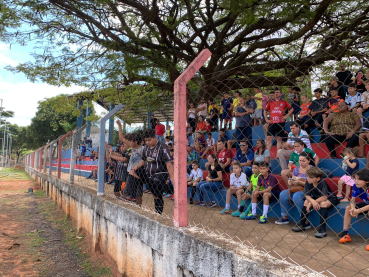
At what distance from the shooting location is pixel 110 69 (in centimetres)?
798

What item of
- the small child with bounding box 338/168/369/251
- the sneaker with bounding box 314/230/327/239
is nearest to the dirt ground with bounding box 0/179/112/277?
the sneaker with bounding box 314/230/327/239

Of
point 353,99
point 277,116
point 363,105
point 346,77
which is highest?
point 346,77

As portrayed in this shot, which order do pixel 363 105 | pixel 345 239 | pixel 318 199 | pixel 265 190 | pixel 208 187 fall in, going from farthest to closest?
1. pixel 208 187
2. pixel 363 105
3. pixel 265 190
4. pixel 318 199
5. pixel 345 239

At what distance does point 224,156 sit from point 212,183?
2.35 ft

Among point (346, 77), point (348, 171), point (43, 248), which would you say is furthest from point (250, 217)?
point (43, 248)

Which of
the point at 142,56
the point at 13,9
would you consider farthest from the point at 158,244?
the point at 13,9

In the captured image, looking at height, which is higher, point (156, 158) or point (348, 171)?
point (156, 158)

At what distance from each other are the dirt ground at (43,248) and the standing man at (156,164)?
47.6 inches

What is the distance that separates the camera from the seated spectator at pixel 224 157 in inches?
229

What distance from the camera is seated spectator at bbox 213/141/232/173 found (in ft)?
19.0

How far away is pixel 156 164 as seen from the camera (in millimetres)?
4094

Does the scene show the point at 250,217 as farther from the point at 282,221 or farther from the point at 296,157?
the point at 296,157

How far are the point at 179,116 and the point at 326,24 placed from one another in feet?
24.5

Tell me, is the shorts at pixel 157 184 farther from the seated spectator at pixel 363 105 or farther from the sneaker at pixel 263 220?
the seated spectator at pixel 363 105
